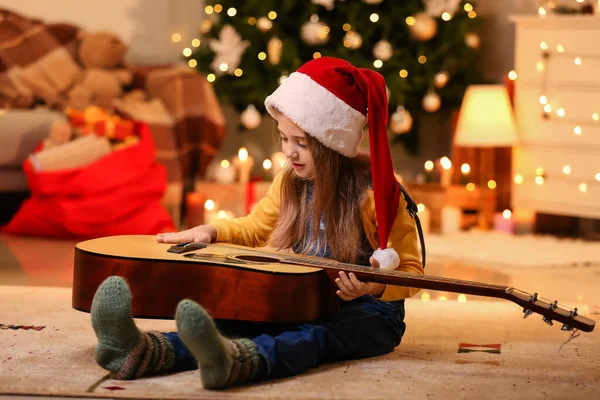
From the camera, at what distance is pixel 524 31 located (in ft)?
14.5

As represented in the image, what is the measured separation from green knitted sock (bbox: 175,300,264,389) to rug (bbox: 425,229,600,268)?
1.99 m

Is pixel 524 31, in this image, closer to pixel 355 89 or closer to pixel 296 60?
pixel 296 60

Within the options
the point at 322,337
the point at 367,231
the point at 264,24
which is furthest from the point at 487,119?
the point at 322,337

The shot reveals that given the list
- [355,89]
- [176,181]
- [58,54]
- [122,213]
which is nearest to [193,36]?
[58,54]

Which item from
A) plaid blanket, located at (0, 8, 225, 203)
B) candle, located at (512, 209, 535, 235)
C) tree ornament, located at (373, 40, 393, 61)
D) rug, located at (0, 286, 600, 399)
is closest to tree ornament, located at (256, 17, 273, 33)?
plaid blanket, located at (0, 8, 225, 203)

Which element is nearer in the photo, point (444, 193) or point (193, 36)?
point (444, 193)

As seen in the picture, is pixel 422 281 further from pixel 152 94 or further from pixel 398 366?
pixel 152 94

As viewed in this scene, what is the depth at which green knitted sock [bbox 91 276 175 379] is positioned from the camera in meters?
1.77

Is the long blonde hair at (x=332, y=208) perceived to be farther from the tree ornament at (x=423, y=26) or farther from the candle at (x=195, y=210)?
the tree ornament at (x=423, y=26)

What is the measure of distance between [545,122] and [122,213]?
6.12 ft

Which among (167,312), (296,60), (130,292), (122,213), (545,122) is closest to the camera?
(130,292)

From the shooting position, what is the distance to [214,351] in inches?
68.4

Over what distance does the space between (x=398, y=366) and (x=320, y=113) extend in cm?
54

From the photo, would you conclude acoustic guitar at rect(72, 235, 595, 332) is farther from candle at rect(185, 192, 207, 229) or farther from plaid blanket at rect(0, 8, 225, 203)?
plaid blanket at rect(0, 8, 225, 203)
